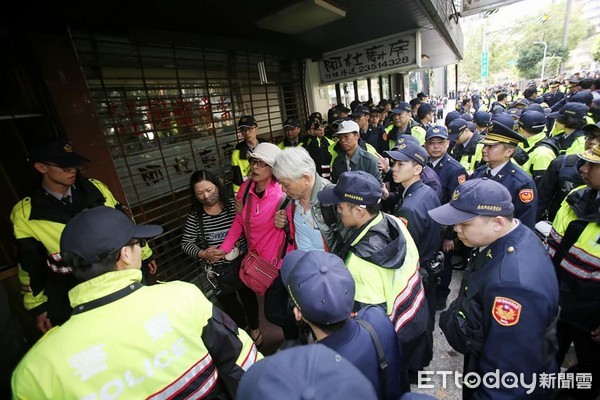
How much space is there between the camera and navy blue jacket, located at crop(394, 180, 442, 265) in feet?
7.97

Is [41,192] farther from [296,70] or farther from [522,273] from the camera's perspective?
[296,70]

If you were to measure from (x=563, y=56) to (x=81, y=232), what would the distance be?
5262cm

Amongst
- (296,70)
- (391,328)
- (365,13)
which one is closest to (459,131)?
(365,13)

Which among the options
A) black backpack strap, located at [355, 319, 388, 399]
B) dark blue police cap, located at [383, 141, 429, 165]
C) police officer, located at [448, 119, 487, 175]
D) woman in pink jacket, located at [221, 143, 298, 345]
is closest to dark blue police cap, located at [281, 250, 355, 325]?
black backpack strap, located at [355, 319, 388, 399]

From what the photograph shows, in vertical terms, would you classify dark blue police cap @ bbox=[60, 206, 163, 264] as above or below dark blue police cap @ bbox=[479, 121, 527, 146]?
above

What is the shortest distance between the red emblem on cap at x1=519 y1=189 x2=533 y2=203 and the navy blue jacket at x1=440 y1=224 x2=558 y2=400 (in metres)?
1.36

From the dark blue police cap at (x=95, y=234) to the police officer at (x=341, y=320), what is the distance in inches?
33.8

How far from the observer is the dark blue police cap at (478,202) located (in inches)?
63.1

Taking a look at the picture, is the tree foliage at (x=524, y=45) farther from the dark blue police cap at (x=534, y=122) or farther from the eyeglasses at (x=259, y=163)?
the eyeglasses at (x=259, y=163)

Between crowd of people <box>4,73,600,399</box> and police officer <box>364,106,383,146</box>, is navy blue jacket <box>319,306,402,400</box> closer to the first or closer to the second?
crowd of people <box>4,73,600,399</box>

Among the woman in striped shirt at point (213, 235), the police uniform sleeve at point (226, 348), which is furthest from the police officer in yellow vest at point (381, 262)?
the woman in striped shirt at point (213, 235)

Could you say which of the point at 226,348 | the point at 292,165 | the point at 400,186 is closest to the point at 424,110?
the point at 400,186

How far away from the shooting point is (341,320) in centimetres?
123

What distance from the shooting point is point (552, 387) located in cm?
151
